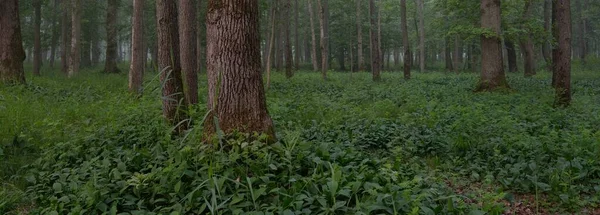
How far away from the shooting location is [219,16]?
5000 millimetres

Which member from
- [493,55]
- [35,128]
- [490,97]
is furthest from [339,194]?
[493,55]

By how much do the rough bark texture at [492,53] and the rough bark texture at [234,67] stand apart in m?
12.1

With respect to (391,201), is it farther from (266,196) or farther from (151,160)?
(151,160)

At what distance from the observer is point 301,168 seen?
4.66 m

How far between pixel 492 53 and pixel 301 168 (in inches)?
503

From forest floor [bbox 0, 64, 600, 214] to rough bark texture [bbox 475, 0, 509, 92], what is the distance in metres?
6.68

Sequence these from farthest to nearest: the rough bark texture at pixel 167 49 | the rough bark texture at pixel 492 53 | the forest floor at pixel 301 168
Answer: the rough bark texture at pixel 492 53, the rough bark texture at pixel 167 49, the forest floor at pixel 301 168

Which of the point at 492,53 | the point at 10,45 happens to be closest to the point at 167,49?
the point at 10,45

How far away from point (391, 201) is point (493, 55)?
1298 centimetres

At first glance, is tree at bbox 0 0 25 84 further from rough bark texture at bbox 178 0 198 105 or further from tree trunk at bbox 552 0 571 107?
tree trunk at bbox 552 0 571 107

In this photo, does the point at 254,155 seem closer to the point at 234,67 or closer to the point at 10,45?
the point at 234,67

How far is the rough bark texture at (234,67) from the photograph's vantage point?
16.3 ft

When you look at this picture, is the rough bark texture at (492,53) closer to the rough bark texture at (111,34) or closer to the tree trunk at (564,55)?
the tree trunk at (564,55)

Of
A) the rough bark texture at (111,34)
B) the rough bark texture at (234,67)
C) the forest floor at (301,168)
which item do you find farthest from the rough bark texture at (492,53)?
the rough bark texture at (111,34)
